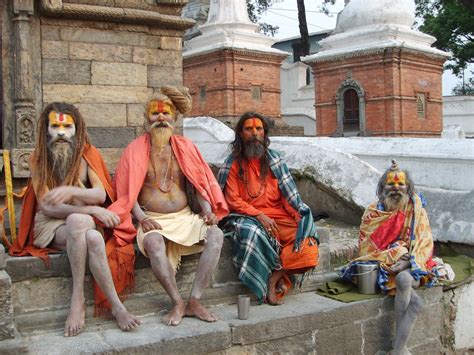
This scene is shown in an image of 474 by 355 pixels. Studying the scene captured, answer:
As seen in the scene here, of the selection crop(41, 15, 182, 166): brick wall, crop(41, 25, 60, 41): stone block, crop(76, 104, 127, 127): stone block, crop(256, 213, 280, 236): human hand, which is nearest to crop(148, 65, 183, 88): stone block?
crop(41, 15, 182, 166): brick wall

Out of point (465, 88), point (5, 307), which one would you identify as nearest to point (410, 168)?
point (5, 307)

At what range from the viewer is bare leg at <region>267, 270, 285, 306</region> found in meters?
4.80

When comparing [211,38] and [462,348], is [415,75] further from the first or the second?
[462,348]

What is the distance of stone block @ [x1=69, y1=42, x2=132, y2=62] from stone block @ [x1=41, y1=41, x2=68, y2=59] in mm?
61

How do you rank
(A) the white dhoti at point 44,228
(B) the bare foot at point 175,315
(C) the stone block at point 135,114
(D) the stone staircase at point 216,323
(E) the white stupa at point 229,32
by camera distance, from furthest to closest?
1. (E) the white stupa at point 229,32
2. (C) the stone block at point 135,114
3. (A) the white dhoti at point 44,228
4. (B) the bare foot at point 175,315
5. (D) the stone staircase at point 216,323

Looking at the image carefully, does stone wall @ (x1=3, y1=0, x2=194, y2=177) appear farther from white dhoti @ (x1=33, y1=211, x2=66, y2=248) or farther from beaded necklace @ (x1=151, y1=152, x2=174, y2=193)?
beaded necklace @ (x1=151, y1=152, x2=174, y2=193)

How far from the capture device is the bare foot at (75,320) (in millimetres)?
3973

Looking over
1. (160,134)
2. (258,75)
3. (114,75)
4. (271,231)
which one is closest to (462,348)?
(271,231)

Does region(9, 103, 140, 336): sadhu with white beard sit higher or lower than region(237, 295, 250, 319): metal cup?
higher

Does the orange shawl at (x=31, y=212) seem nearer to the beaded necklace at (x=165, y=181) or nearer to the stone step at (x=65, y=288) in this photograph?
the stone step at (x=65, y=288)

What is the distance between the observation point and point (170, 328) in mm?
4152

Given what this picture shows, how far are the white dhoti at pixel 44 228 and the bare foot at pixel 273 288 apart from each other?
1.70 meters

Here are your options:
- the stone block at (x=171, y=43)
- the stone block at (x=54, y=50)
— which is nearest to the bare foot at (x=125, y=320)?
the stone block at (x=54, y=50)

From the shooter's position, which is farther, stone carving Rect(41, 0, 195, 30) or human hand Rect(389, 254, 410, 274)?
stone carving Rect(41, 0, 195, 30)
